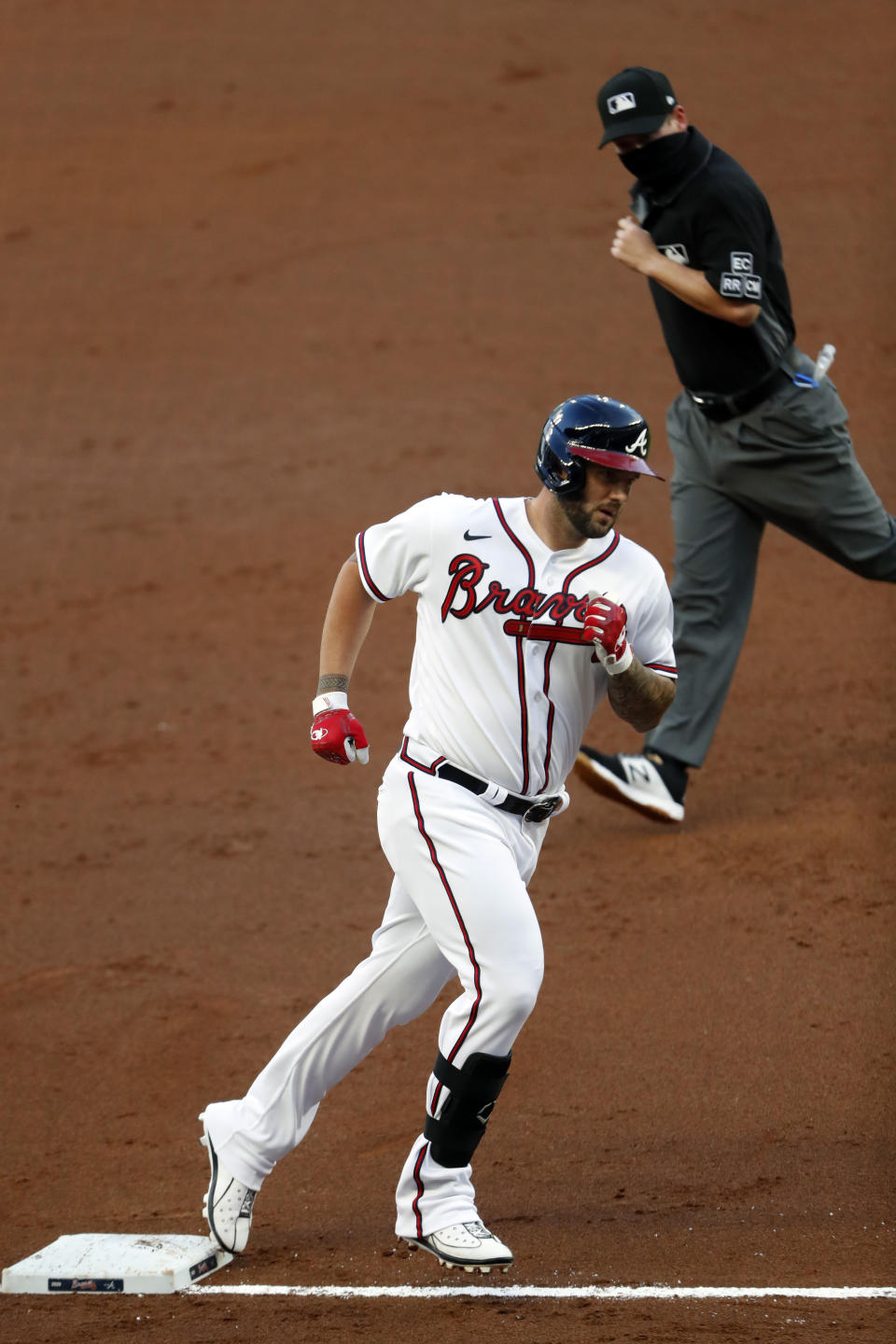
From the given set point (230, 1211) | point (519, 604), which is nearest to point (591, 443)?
point (519, 604)

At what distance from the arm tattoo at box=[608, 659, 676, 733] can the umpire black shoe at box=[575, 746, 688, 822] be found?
1.88 metres

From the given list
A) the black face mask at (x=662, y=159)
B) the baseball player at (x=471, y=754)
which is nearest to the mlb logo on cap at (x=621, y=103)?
the black face mask at (x=662, y=159)

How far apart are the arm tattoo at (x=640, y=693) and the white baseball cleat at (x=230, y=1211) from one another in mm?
1425

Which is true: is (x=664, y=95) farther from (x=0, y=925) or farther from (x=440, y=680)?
(x=0, y=925)

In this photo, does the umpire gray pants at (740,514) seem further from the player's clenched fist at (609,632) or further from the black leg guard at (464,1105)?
the black leg guard at (464,1105)

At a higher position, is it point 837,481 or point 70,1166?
point 837,481

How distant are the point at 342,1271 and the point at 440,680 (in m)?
1.37

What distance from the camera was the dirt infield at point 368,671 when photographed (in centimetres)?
399

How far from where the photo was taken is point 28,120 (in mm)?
15305

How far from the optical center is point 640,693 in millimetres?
3627

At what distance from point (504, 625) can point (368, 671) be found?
13.8 ft

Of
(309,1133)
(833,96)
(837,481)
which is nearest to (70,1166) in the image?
(309,1133)

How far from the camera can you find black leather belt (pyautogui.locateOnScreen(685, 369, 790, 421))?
550 cm

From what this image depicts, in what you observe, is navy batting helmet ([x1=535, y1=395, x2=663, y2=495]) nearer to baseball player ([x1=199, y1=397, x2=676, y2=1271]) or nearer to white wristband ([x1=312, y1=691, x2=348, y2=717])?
baseball player ([x1=199, y1=397, x2=676, y2=1271])
